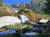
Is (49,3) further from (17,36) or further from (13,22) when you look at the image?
(13,22)

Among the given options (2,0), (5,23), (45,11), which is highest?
(2,0)

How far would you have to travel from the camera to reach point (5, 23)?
74.2ft

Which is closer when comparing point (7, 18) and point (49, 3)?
point (49, 3)

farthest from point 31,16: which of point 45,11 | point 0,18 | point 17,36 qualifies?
point 17,36

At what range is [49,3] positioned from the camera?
17891 millimetres

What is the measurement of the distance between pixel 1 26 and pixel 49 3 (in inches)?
447

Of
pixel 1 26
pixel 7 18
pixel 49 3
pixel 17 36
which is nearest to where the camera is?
pixel 17 36

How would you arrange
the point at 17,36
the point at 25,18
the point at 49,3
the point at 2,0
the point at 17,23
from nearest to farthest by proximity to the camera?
the point at 17,36 → the point at 49,3 → the point at 17,23 → the point at 25,18 → the point at 2,0

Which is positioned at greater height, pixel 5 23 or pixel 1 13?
pixel 1 13

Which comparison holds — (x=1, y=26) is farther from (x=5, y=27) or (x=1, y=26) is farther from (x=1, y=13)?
(x=1, y=13)

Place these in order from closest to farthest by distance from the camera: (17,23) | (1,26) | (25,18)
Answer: (1,26) < (17,23) < (25,18)

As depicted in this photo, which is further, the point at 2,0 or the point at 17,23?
the point at 2,0

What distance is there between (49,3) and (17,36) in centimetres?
Result: 848

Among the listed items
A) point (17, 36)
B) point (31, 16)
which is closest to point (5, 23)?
point (17, 36)
